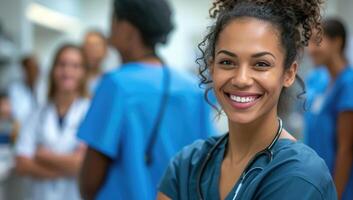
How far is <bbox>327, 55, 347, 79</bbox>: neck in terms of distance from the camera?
2225 millimetres

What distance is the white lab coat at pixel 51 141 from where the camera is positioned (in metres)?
2.28

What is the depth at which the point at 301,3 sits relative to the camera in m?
0.96

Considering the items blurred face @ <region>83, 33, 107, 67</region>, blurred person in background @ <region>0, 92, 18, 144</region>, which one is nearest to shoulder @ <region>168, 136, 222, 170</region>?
blurred person in background @ <region>0, 92, 18, 144</region>

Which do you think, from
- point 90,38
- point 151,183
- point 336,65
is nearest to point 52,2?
point 90,38

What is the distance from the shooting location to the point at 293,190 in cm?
85

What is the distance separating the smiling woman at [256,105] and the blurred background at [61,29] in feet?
10.6

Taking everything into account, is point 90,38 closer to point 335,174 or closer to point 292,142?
point 335,174

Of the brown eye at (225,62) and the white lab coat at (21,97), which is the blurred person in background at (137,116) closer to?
Result: the brown eye at (225,62)

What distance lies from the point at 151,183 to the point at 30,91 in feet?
10.6

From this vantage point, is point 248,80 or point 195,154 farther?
point 195,154

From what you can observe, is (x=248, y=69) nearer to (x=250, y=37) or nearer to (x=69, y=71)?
(x=250, y=37)

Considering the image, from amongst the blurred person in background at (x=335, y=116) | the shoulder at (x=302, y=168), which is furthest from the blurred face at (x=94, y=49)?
the shoulder at (x=302, y=168)

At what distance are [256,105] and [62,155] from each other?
143cm

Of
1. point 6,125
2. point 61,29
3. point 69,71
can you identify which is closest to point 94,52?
point 6,125
